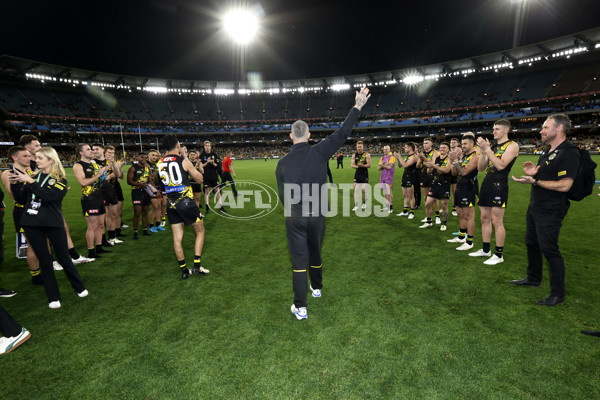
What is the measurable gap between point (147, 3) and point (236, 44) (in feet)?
53.5

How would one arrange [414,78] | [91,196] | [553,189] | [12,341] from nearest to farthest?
[12,341] → [553,189] → [91,196] → [414,78]

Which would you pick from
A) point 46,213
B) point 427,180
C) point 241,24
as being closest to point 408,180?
point 427,180

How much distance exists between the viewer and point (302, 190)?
3344mm

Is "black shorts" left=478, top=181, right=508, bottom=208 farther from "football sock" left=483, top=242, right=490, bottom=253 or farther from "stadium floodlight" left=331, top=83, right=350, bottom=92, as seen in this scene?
"stadium floodlight" left=331, top=83, right=350, bottom=92

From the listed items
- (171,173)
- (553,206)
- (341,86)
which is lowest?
(553,206)

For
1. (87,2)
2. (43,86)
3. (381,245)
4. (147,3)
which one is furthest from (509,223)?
(43,86)

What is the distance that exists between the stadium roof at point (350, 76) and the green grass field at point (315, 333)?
185 ft

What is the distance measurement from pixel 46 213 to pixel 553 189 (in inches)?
282

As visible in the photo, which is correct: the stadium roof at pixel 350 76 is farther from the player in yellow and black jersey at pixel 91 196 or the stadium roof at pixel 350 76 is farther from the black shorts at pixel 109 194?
the player in yellow and black jersey at pixel 91 196

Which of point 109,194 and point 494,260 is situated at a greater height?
point 109,194

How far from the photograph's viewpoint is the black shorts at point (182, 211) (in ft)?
15.6

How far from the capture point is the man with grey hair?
3.55 m

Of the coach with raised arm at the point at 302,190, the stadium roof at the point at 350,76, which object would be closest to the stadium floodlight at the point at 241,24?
the stadium roof at the point at 350,76

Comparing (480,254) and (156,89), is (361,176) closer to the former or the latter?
(480,254)
